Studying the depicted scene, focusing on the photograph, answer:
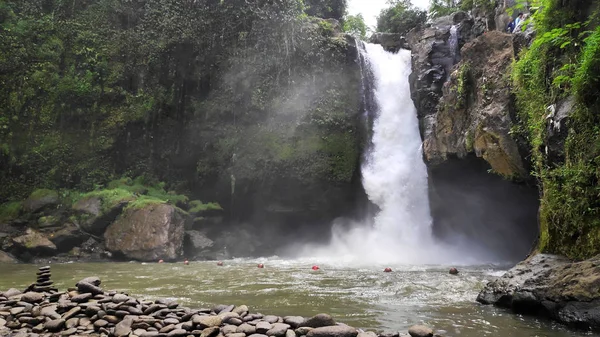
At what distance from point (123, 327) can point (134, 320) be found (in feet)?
0.59

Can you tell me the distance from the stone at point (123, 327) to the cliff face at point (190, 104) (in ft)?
41.3

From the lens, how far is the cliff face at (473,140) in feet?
35.2

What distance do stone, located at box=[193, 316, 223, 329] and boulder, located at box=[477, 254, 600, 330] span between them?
4.15 metres

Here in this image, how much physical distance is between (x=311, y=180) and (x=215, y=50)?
7.86 meters

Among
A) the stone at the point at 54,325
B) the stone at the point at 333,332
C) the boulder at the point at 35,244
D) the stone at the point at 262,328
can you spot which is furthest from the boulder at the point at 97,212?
the stone at the point at 333,332

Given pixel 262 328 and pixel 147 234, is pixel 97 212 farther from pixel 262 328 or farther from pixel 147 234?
pixel 262 328

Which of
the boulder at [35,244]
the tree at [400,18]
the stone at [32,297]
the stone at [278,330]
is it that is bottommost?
the boulder at [35,244]

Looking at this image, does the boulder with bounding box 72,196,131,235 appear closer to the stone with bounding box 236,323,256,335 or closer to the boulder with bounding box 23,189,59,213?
the boulder with bounding box 23,189,59,213

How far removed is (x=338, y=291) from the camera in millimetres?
7707

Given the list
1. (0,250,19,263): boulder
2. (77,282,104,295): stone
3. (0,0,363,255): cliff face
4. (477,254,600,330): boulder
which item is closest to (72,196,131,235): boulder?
(0,0,363,255): cliff face

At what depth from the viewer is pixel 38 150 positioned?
17.3 m

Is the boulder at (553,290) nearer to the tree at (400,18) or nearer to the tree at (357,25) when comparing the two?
the tree at (400,18)

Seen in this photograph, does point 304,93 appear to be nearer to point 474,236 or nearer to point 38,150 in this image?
point 474,236

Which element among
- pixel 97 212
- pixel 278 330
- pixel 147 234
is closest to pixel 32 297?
pixel 278 330
